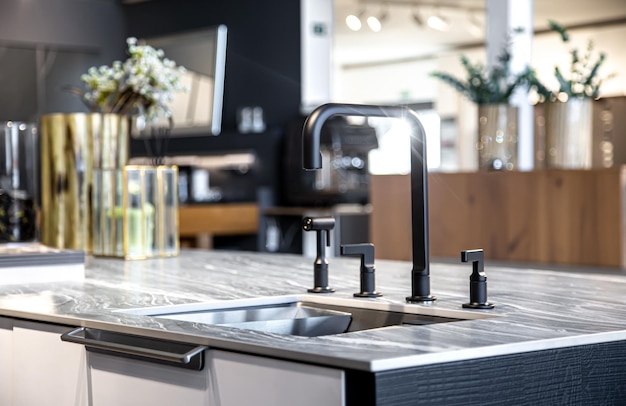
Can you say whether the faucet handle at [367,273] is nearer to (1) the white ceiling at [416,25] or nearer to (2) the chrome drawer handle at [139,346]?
(2) the chrome drawer handle at [139,346]

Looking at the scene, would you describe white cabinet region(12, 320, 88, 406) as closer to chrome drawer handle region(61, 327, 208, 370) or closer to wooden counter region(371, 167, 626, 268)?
chrome drawer handle region(61, 327, 208, 370)

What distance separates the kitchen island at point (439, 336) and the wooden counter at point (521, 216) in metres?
1.55

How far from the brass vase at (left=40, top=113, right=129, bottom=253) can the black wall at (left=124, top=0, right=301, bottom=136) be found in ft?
16.4

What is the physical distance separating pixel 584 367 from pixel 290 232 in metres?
6.19

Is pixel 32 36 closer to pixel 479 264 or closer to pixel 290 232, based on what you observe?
pixel 290 232

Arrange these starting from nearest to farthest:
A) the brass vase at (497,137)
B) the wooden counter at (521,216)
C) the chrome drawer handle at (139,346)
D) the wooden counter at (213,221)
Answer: the chrome drawer handle at (139,346)
the wooden counter at (521,216)
the brass vase at (497,137)
the wooden counter at (213,221)

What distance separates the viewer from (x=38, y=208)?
2.58 metres

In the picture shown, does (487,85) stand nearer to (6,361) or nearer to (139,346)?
(6,361)

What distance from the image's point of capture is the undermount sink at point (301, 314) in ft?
4.89

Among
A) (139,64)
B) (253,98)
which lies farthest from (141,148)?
(139,64)

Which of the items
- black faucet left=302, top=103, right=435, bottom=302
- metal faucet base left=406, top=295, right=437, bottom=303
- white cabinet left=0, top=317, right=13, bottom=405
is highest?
black faucet left=302, top=103, right=435, bottom=302

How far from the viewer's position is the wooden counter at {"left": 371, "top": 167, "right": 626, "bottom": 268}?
11.2 ft

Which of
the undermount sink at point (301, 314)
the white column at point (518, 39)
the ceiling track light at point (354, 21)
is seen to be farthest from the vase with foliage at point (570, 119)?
the ceiling track light at point (354, 21)

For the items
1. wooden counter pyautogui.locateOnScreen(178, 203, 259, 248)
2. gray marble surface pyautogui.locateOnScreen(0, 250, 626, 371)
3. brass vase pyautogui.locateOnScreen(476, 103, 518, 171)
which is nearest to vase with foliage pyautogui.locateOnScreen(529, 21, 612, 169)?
brass vase pyautogui.locateOnScreen(476, 103, 518, 171)
